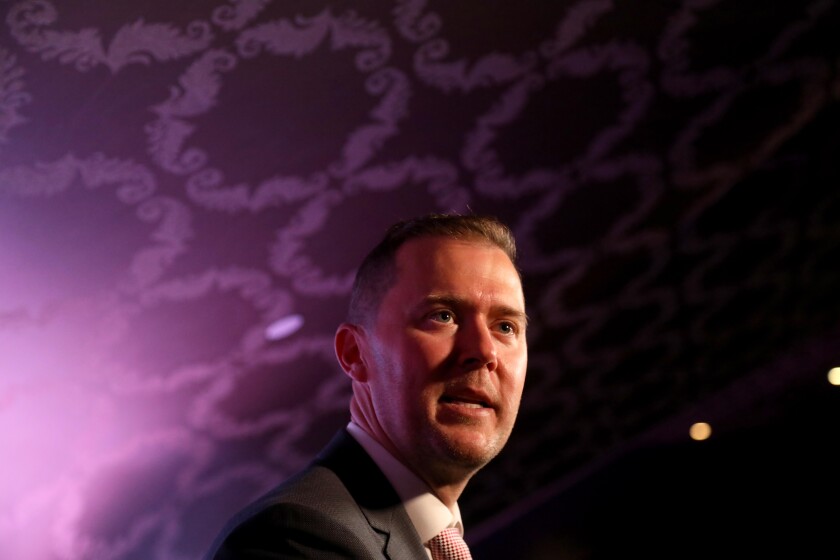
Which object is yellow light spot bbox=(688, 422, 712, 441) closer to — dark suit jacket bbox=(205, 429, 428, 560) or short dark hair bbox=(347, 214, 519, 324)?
short dark hair bbox=(347, 214, 519, 324)

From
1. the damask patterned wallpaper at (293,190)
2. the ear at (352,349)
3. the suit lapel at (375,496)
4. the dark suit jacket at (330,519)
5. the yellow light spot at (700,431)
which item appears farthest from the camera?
the yellow light spot at (700,431)

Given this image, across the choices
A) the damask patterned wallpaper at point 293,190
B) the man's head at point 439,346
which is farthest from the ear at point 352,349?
the damask patterned wallpaper at point 293,190

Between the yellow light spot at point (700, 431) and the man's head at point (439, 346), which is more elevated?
the yellow light spot at point (700, 431)

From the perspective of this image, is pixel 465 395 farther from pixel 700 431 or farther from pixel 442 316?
pixel 700 431

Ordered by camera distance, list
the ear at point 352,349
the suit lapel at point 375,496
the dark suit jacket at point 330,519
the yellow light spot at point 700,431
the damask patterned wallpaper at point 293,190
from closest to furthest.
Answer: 1. the dark suit jacket at point 330,519
2. the suit lapel at point 375,496
3. the ear at point 352,349
4. the damask patterned wallpaper at point 293,190
5. the yellow light spot at point 700,431

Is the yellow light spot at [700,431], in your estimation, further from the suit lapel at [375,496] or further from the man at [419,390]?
the suit lapel at [375,496]

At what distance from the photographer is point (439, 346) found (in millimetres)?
1365

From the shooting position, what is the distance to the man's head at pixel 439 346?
1344mm

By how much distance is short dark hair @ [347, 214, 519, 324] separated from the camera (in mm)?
1486

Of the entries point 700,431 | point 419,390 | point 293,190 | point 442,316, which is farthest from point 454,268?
point 700,431

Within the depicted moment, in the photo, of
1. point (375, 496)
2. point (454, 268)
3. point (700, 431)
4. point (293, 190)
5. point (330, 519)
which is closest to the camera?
point (330, 519)

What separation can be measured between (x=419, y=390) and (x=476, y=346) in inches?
4.7

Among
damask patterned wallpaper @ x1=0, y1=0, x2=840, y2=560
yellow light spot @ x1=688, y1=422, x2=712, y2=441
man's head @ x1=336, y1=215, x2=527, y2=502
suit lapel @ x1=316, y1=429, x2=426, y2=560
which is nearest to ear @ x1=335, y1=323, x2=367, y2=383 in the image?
man's head @ x1=336, y1=215, x2=527, y2=502

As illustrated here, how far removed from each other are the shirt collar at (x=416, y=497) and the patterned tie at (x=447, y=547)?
0.01m
